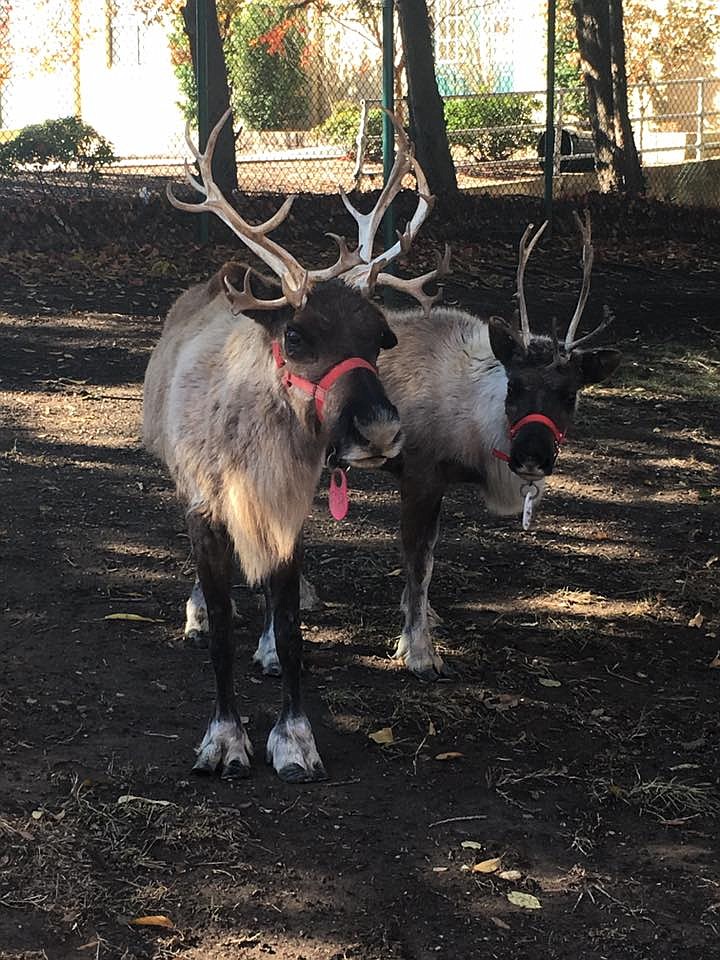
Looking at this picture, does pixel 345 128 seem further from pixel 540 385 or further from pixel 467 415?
→ pixel 540 385

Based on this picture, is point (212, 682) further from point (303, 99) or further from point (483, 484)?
point (303, 99)

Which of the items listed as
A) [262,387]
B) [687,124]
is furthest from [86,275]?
[687,124]

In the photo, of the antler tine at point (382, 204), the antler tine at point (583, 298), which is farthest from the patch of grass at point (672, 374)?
the antler tine at point (382, 204)

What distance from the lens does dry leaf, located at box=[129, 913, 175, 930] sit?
11.3ft

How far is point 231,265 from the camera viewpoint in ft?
15.7

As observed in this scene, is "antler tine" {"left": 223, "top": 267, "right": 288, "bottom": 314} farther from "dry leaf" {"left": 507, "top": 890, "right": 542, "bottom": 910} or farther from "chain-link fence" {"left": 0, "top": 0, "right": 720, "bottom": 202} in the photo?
"chain-link fence" {"left": 0, "top": 0, "right": 720, "bottom": 202}

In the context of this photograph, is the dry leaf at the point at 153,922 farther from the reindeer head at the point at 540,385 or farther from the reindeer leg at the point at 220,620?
the reindeer head at the point at 540,385

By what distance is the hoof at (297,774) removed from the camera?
4297mm

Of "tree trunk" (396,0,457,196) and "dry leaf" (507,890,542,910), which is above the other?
"tree trunk" (396,0,457,196)

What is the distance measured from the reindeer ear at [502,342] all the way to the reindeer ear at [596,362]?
26 centimetres

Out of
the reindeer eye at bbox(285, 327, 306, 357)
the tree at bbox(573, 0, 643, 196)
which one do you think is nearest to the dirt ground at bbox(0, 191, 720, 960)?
the reindeer eye at bbox(285, 327, 306, 357)

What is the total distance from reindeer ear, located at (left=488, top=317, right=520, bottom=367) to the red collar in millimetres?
1242

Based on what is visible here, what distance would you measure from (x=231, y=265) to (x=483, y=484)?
152 cm

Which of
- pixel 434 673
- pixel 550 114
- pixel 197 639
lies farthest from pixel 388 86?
pixel 434 673
